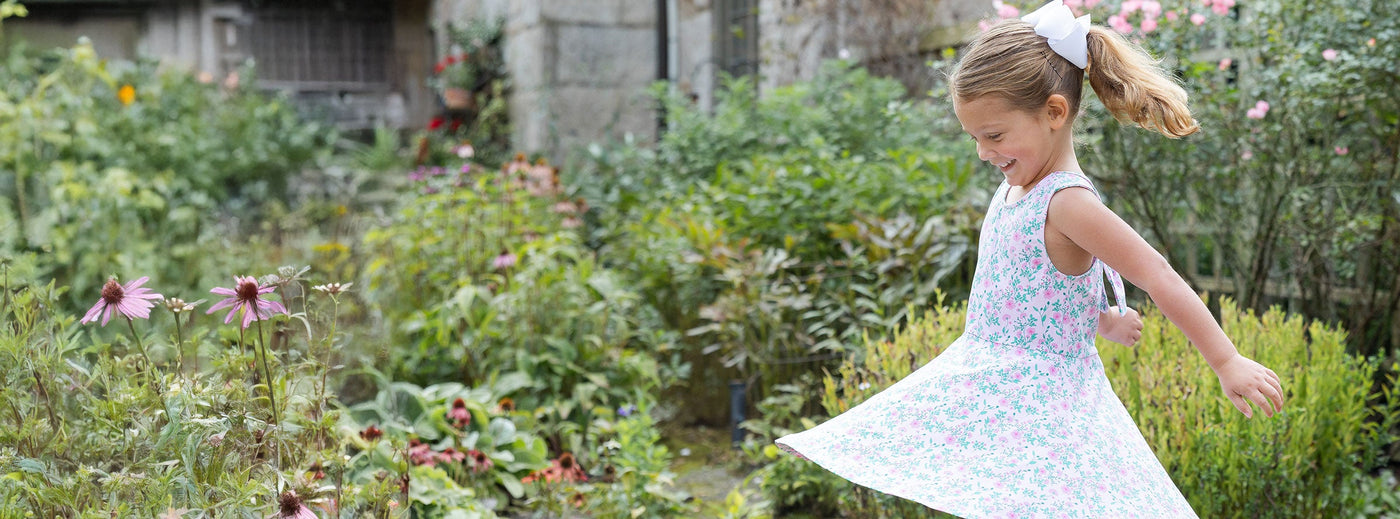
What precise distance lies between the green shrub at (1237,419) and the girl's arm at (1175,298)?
65cm

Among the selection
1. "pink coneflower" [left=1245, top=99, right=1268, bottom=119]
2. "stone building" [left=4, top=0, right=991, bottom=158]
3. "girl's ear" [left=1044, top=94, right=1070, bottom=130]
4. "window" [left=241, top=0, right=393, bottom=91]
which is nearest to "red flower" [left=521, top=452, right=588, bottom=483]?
"girl's ear" [left=1044, top=94, right=1070, bottom=130]

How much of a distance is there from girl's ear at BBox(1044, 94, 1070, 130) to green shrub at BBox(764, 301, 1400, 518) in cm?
83

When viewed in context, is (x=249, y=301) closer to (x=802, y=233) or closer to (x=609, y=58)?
(x=802, y=233)

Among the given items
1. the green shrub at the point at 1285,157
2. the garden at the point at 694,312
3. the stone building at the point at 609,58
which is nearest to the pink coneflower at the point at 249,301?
the garden at the point at 694,312

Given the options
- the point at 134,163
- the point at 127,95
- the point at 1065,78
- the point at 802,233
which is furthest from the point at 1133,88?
the point at 127,95

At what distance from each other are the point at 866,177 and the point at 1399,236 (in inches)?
65.6

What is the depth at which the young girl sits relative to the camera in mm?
1552

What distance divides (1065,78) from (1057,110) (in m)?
0.06

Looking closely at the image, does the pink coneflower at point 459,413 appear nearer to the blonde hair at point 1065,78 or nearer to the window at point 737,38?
the blonde hair at point 1065,78

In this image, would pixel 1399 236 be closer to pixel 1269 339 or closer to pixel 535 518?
pixel 1269 339

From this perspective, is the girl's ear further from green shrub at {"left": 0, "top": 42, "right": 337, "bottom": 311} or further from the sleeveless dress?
green shrub at {"left": 0, "top": 42, "right": 337, "bottom": 311}

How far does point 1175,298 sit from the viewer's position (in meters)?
1.48

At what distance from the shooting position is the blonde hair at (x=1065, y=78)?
1637mm

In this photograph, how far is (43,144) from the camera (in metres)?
5.94
